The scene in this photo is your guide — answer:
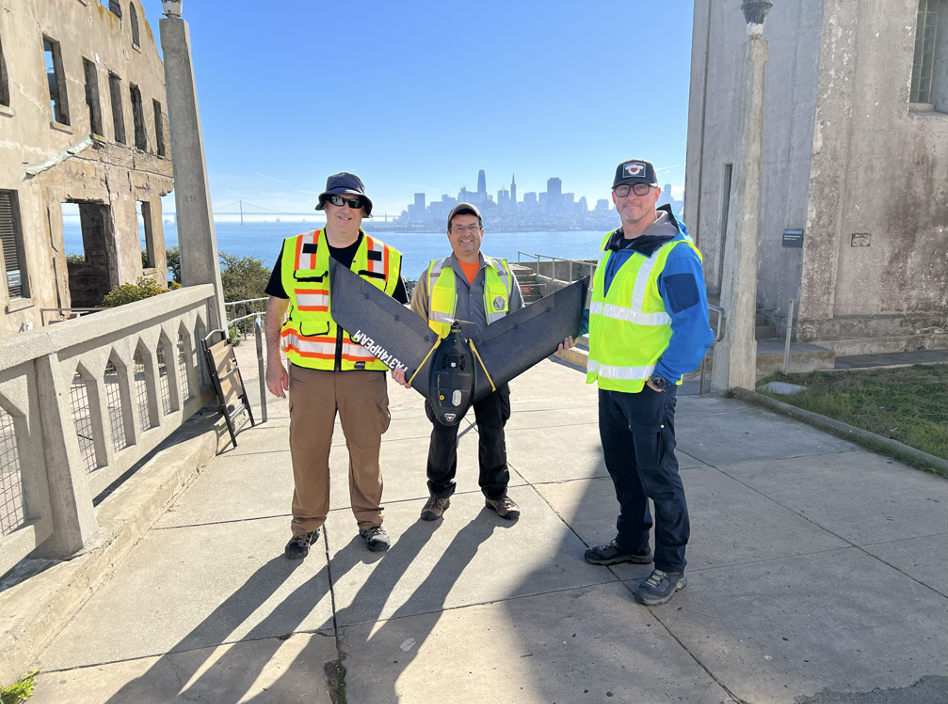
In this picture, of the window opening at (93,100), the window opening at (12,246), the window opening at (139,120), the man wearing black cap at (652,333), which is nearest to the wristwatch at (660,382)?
the man wearing black cap at (652,333)

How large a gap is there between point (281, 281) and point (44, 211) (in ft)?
43.3

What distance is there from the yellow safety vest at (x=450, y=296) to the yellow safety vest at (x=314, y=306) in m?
0.46

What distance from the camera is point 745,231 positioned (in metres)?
6.75

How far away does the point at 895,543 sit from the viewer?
3592mm

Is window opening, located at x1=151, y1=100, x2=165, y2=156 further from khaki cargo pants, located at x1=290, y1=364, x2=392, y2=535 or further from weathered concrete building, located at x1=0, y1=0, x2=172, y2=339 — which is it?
khaki cargo pants, located at x1=290, y1=364, x2=392, y2=535

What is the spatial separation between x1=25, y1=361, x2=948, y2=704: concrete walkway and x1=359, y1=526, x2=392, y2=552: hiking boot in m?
0.05

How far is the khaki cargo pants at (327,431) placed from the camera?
3.43 m

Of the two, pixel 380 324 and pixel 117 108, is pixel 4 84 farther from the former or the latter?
pixel 380 324

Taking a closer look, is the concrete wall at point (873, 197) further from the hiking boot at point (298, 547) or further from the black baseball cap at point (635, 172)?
the hiking boot at point (298, 547)

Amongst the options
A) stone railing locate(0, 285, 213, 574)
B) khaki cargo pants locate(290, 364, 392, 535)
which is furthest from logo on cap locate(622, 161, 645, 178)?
stone railing locate(0, 285, 213, 574)

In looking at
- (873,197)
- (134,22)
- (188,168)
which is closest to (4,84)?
(134,22)

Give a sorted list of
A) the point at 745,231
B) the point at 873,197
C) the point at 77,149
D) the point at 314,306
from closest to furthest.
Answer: the point at 314,306
the point at 745,231
the point at 873,197
the point at 77,149

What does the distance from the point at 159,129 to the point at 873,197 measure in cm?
2029

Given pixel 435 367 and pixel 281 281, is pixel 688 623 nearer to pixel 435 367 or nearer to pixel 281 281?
pixel 435 367
